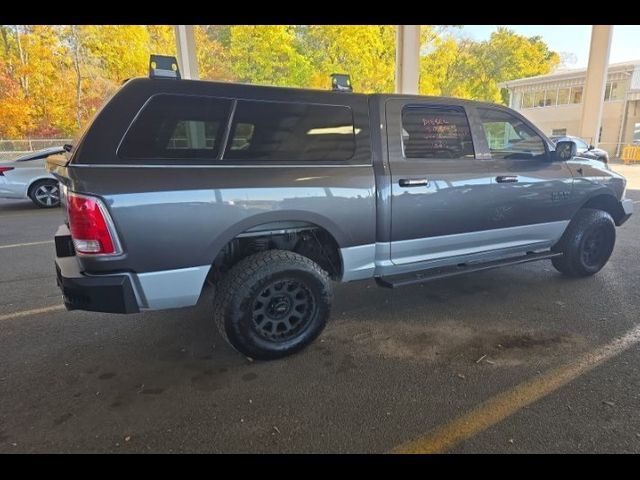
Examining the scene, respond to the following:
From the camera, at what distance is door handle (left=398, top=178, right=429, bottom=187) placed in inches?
127

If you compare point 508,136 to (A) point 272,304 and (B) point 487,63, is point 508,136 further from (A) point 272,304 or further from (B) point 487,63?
(B) point 487,63

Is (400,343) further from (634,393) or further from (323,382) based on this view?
(634,393)

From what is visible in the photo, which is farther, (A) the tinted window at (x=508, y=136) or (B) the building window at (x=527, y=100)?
(B) the building window at (x=527, y=100)

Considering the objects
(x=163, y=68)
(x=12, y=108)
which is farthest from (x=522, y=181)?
(x=12, y=108)

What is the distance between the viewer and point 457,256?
3729 mm

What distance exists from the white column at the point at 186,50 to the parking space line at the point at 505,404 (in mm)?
10766

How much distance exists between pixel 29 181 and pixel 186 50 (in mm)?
5034

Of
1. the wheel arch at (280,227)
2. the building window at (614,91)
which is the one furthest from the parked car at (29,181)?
the building window at (614,91)

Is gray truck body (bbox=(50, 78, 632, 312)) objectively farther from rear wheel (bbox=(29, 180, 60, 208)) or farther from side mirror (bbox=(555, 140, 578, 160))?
rear wheel (bbox=(29, 180, 60, 208))

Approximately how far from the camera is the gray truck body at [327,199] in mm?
2410

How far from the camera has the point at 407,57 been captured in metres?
13.1

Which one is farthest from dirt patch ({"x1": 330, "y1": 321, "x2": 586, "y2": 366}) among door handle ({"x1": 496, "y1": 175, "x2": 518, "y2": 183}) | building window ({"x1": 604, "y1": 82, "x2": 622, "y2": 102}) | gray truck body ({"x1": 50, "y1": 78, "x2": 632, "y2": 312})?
building window ({"x1": 604, "y1": 82, "x2": 622, "y2": 102})

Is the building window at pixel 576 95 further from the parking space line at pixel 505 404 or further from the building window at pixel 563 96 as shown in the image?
the parking space line at pixel 505 404
